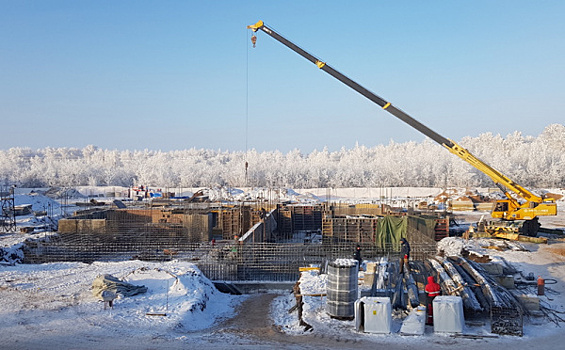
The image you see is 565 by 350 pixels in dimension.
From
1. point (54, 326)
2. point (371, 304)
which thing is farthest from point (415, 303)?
point (54, 326)

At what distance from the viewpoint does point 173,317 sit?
10.6 metres

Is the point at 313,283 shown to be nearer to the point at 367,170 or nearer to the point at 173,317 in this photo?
the point at 173,317

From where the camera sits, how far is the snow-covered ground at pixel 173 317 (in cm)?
861

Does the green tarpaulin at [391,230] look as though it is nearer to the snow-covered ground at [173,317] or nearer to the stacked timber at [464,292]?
the snow-covered ground at [173,317]

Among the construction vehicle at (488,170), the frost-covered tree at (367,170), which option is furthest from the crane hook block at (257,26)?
the frost-covered tree at (367,170)

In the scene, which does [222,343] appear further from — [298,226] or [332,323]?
[298,226]

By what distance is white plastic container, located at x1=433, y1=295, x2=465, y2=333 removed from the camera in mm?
8664

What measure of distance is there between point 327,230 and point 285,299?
1002cm

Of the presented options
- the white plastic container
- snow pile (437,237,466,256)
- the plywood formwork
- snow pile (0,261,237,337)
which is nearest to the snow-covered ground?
snow pile (0,261,237,337)

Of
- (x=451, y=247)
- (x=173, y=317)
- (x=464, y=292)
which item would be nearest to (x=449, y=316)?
(x=464, y=292)

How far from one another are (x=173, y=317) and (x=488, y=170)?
1519 centimetres

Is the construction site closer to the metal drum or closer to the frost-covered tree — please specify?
the metal drum

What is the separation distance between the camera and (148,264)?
48.9 feet

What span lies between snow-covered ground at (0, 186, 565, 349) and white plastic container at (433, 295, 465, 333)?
0.64 feet
